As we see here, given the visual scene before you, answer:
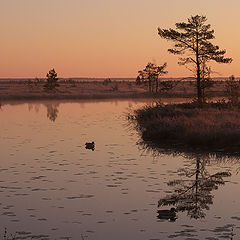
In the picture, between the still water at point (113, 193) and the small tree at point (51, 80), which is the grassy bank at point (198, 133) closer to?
the still water at point (113, 193)

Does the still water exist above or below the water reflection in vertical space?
below

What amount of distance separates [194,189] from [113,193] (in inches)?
107

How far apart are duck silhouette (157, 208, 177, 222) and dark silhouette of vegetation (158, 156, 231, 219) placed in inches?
19.3

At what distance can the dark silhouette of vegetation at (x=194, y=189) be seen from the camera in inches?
533

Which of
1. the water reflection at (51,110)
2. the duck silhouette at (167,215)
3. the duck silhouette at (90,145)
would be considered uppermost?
the water reflection at (51,110)

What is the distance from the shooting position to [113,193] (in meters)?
15.2

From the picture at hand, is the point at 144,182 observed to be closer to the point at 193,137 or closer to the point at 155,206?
the point at 155,206

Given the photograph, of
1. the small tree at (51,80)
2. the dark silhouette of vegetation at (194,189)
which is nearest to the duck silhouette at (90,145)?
the dark silhouette of vegetation at (194,189)

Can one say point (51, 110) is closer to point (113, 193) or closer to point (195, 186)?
point (195, 186)

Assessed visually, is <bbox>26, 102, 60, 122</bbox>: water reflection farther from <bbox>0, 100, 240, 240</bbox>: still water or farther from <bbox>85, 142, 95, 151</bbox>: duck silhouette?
<bbox>0, 100, 240, 240</bbox>: still water

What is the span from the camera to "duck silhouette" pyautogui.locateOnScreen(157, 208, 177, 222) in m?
12.4

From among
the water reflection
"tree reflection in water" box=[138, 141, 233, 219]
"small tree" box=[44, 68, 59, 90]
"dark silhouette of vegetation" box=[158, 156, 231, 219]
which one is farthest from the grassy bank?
"small tree" box=[44, 68, 59, 90]

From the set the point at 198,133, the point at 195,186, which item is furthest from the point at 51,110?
the point at 195,186

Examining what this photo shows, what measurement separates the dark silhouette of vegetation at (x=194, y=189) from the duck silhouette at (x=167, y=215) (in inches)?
19.3
